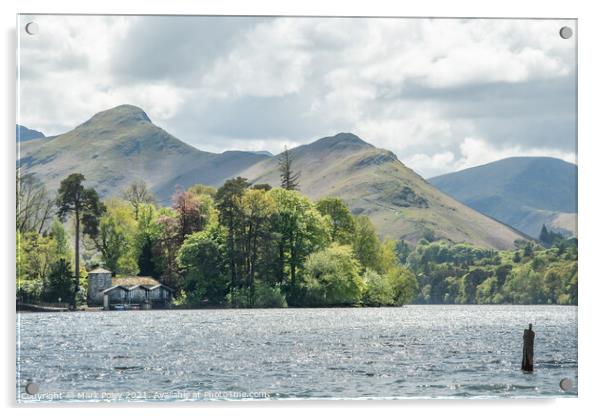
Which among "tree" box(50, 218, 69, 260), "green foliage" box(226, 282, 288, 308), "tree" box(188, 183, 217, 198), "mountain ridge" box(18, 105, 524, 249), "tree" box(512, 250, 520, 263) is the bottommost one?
"green foliage" box(226, 282, 288, 308)

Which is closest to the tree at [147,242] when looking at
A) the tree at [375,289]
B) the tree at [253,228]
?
the tree at [253,228]

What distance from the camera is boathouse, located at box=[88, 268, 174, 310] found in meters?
37.8

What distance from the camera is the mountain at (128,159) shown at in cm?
3048

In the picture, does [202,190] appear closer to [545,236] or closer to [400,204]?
[545,236]

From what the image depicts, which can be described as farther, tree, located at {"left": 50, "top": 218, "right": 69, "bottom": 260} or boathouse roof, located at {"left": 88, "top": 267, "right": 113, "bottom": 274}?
boathouse roof, located at {"left": 88, "top": 267, "right": 113, "bottom": 274}

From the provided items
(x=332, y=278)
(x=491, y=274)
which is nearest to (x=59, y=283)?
(x=332, y=278)

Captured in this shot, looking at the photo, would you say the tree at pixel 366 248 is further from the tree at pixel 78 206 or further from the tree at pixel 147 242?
the tree at pixel 78 206

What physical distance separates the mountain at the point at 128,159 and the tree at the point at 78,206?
54cm

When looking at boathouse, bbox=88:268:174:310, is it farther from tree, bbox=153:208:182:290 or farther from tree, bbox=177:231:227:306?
tree, bbox=177:231:227:306

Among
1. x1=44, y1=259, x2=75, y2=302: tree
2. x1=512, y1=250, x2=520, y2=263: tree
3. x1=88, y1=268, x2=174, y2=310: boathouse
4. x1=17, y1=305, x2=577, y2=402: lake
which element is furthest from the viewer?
x1=512, y1=250, x2=520, y2=263: tree

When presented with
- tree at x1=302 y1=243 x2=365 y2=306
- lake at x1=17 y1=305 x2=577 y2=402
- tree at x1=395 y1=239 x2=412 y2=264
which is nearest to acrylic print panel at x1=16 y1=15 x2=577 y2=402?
lake at x1=17 y1=305 x2=577 y2=402

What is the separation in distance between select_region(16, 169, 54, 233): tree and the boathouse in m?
9.54

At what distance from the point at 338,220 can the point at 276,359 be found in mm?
29670

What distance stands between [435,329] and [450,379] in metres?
14.1
